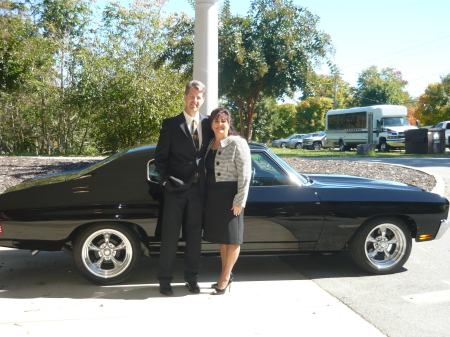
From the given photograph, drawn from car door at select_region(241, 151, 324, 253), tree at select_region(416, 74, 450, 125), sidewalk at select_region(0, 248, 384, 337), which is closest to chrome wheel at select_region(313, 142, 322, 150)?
tree at select_region(416, 74, 450, 125)

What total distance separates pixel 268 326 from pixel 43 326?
1.70 meters

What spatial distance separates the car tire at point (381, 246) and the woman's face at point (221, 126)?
180 cm

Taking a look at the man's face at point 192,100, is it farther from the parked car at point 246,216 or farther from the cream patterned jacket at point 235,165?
the parked car at point 246,216

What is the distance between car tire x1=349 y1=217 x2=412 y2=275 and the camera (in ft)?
17.2

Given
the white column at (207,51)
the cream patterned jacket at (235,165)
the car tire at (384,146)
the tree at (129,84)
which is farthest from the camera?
the car tire at (384,146)

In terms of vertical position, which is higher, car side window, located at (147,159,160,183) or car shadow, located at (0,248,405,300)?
car side window, located at (147,159,160,183)

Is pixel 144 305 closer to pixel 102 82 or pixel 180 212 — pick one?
pixel 180 212

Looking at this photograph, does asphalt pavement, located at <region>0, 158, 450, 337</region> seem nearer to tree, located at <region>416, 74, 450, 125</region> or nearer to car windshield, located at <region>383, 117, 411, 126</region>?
car windshield, located at <region>383, 117, 411, 126</region>

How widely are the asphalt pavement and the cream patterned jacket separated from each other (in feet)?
3.06

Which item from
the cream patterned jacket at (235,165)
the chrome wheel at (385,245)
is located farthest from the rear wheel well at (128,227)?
the chrome wheel at (385,245)

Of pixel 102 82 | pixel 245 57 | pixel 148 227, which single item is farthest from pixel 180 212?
pixel 245 57

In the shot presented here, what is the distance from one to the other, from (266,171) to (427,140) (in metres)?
21.8

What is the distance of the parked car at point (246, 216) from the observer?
474 centimetres

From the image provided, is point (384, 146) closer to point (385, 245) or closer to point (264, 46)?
point (264, 46)
